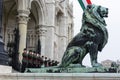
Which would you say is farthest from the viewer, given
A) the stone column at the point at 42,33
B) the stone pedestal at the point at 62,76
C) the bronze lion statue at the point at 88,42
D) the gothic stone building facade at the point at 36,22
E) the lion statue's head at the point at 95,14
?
the stone column at the point at 42,33

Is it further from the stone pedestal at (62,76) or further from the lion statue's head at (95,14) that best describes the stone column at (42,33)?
the stone pedestal at (62,76)

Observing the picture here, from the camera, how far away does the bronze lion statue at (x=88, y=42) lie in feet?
28.6

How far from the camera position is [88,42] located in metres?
8.72

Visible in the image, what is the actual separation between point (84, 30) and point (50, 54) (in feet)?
101

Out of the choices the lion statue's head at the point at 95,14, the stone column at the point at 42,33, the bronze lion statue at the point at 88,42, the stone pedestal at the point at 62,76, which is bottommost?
the stone pedestal at the point at 62,76

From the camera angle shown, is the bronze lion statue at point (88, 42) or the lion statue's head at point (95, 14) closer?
the bronze lion statue at point (88, 42)

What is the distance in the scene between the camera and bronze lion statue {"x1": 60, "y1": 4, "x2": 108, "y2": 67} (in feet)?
28.6

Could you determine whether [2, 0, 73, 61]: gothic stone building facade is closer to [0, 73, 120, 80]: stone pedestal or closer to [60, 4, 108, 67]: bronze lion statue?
[60, 4, 108, 67]: bronze lion statue

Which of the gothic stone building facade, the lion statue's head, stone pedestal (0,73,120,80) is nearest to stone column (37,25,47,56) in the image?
the gothic stone building facade

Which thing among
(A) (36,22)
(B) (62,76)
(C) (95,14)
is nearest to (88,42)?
(C) (95,14)

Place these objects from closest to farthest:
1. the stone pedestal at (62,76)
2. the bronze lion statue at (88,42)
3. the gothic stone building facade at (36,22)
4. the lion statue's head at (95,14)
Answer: the stone pedestal at (62,76)
the bronze lion statue at (88,42)
the lion statue's head at (95,14)
the gothic stone building facade at (36,22)

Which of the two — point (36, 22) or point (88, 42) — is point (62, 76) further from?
point (36, 22)

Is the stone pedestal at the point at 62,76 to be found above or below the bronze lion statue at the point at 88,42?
below

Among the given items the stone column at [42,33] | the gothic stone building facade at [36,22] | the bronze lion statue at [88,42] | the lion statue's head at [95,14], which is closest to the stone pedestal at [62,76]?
the bronze lion statue at [88,42]
